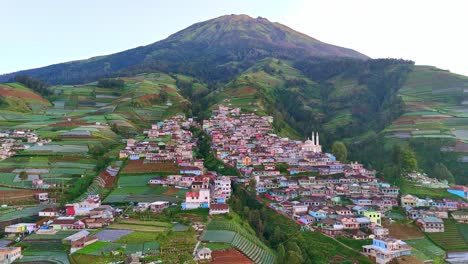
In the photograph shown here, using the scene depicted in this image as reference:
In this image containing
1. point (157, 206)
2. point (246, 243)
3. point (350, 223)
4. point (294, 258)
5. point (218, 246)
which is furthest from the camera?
point (157, 206)

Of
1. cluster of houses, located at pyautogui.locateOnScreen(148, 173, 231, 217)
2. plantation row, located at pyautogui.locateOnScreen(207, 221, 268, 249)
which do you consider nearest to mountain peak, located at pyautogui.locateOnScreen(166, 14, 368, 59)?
cluster of houses, located at pyautogui.locateOnScreen(148, 173, 231, 217)

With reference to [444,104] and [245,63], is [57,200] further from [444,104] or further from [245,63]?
[245,63]

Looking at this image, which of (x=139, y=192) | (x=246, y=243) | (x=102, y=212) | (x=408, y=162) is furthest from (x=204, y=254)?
(x=408, y=162)

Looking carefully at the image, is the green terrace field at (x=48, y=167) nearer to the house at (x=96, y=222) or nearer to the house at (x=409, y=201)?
the house at (x=96, y=222)

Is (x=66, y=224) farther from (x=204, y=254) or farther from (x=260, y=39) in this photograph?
(x=260, y=39)

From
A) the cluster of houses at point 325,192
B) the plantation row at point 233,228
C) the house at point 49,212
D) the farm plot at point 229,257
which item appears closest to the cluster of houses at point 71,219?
the house at point 49,212

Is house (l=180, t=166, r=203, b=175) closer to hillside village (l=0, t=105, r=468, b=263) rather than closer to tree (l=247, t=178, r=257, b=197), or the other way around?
hillside village (l=0, t=105, r=468, b=263)

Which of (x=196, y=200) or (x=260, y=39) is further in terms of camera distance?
(x=260, y=39)
